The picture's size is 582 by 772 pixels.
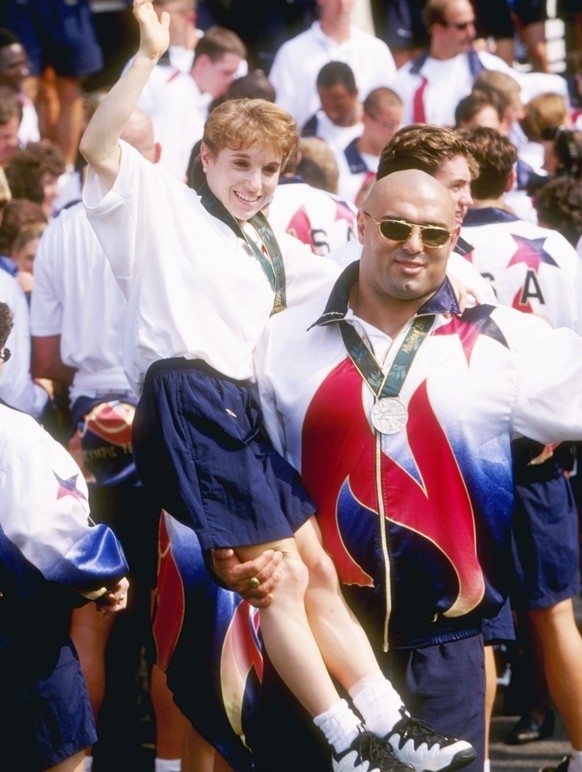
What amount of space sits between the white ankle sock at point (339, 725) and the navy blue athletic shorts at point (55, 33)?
8.33m

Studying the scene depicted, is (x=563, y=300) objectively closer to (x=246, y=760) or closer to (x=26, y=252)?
(x=246, y=760)

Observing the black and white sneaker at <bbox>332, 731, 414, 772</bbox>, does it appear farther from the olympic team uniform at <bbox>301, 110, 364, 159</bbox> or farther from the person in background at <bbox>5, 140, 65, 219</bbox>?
the olympic team uniform at <bbox>301, 110, 364, 159</bbox>

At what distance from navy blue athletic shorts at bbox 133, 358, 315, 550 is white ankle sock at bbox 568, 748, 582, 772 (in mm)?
1922

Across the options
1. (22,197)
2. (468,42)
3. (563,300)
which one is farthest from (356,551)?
(468,42)

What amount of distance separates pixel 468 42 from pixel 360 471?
694 cm

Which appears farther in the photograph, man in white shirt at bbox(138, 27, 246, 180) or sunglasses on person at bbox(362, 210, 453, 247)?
man in white shirt at bbox(138, 27, 246, 180)

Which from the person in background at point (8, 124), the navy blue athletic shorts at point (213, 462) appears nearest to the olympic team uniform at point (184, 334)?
the navy blue athletic shorts at point (213, 462)

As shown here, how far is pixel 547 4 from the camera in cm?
1322

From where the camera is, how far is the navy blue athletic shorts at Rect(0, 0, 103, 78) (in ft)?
38.7

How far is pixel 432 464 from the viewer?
4480 mm

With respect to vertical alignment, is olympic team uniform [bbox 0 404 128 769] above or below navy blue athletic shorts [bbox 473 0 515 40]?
below

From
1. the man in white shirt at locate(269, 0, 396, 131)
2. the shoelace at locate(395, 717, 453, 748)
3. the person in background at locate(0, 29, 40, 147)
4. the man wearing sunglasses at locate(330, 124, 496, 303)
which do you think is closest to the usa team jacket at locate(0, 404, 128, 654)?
the shoelace at locate(395, 717, 453, 748)

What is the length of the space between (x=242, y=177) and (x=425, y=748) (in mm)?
1888

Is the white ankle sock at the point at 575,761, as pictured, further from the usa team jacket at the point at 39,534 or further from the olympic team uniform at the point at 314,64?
the olympic team uniform at the point at 314,64
